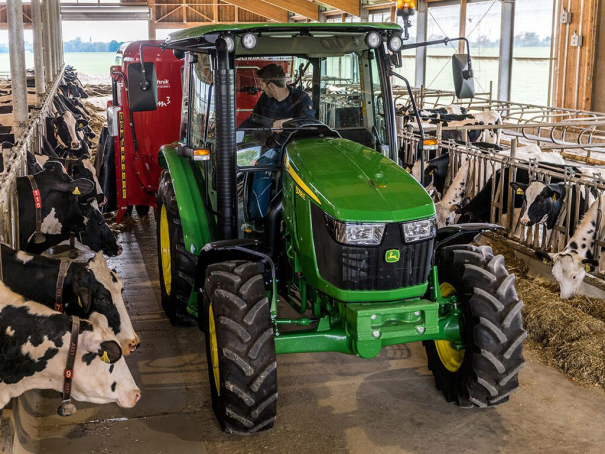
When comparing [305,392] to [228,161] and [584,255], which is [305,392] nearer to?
[228,161]

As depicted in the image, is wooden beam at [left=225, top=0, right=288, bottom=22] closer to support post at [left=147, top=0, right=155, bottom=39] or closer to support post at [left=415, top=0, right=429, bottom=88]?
support post at [left=147, top=0, right=155, bottom=39]

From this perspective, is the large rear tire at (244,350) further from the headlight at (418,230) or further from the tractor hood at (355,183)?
the headlight at (418,230)

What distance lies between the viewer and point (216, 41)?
181 inches

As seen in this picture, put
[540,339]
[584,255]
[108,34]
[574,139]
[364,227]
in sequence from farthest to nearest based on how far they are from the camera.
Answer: [108,34], [574,139], [584,255], [540,339], [364,227]

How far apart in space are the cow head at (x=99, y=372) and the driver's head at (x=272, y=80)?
190 centimetres

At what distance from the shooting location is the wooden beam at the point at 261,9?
87.8 ft

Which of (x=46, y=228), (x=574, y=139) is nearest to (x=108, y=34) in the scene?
(x=574, y=139)

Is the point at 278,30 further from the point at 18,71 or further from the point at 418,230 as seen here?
the point at 18,71

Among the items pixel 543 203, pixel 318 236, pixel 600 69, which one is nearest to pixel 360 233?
pixel 318 236

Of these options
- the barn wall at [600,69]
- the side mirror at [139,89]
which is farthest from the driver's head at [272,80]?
the barn wall at [600,69]

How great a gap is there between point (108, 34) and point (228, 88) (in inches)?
1626

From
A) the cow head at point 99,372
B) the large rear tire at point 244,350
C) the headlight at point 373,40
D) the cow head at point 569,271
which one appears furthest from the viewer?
the cow head at point 569,271

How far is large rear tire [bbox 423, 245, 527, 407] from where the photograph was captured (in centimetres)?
421

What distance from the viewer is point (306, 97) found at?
195 inches
